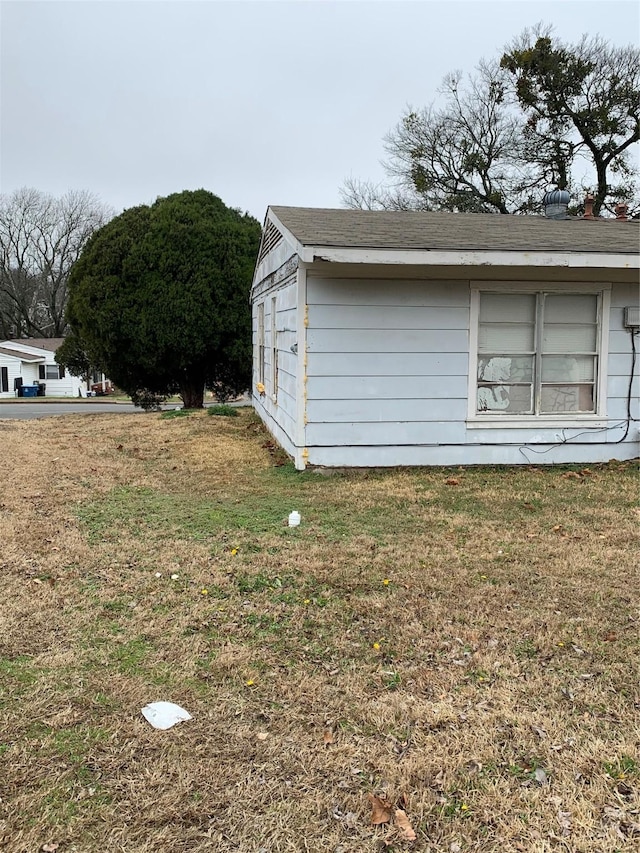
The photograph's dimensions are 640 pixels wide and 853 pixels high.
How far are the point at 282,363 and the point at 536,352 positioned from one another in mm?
3237

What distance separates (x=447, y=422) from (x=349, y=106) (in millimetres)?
24802

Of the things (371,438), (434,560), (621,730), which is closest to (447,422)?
(371,438)

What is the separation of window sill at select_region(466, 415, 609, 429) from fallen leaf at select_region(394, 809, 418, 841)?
5444mm

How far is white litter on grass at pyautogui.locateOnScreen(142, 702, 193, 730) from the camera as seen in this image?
96.9 inches

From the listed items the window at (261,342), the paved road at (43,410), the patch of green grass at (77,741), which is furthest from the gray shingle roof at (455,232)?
the paved road at (43,410)

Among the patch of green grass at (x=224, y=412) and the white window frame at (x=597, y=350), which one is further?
the patch of green grass at (x=224, y=412)

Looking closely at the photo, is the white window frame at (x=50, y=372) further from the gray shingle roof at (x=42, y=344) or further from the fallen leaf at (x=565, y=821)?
the fallen leaf at (x=565, y=821)

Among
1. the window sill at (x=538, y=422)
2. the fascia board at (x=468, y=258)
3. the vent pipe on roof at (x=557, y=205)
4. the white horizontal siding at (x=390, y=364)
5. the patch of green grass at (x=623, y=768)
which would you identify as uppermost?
the vent pipe on roof at (x=557, y=205)

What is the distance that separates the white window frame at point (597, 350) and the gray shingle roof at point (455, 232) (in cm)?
45

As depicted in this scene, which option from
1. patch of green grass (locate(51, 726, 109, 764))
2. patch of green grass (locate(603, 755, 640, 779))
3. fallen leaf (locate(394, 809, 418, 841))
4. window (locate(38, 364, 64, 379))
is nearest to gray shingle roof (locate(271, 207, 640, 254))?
patch of green grass (locate(51, 726, 109, 764))

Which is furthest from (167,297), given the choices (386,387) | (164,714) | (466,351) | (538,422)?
(164,714)

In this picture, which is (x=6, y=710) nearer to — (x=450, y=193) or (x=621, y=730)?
(x=621, y=730)

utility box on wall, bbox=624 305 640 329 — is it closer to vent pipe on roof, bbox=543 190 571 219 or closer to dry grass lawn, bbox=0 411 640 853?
dry grass lawn, bbox=0 411 640 853

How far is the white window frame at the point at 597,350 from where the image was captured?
695 cm
